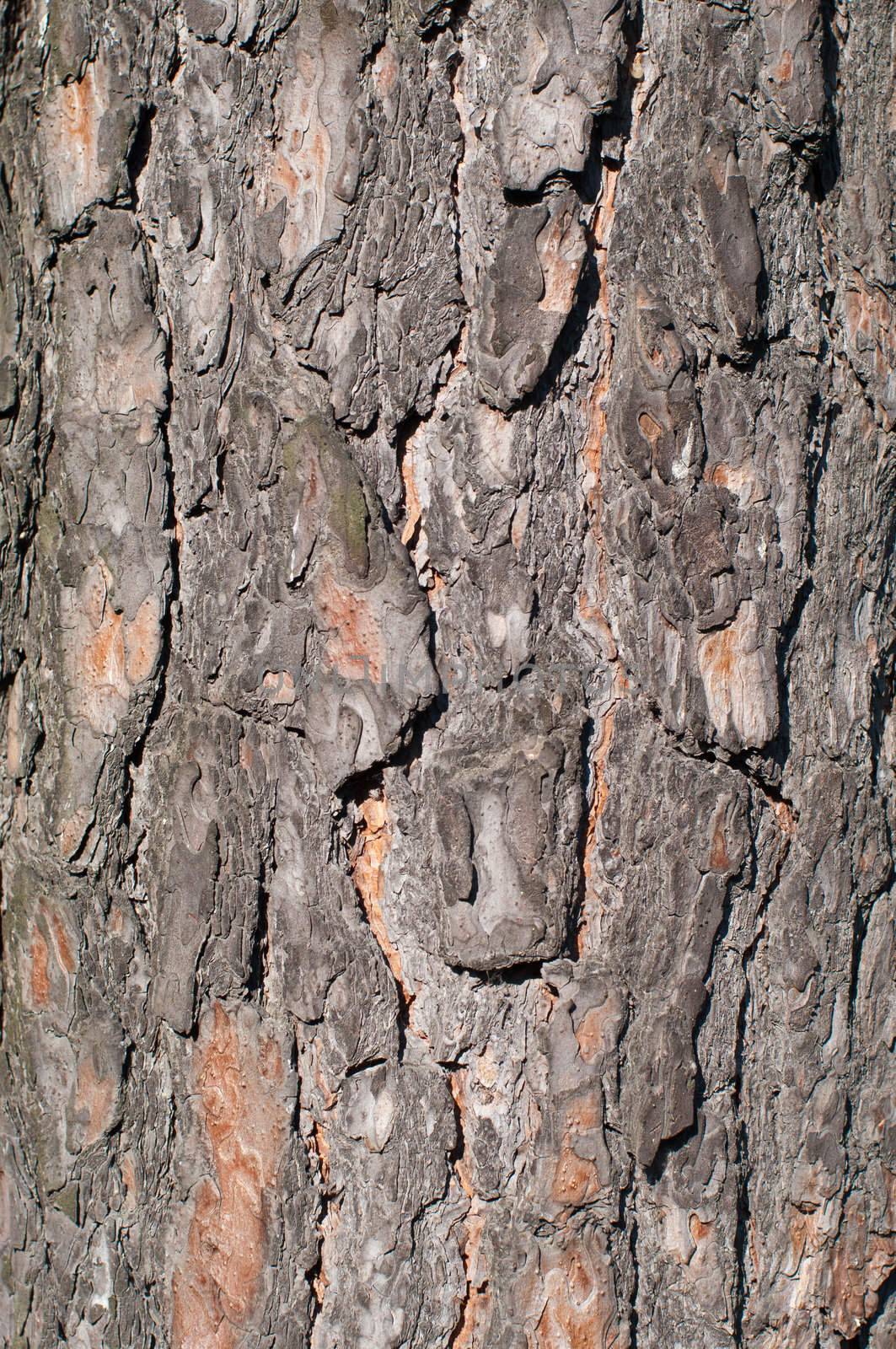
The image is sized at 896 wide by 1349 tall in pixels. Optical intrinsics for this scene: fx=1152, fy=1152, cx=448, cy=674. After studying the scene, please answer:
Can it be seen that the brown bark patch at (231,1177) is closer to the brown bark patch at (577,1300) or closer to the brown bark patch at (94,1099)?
the brown bark patch at (94,1099)

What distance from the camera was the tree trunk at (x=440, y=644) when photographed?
113 centimetres

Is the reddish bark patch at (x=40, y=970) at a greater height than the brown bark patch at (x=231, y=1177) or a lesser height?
greater

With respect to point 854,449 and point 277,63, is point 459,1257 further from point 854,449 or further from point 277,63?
point 277,63

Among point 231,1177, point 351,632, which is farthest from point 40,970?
point 351,632

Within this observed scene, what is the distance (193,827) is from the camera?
1206 millimetres

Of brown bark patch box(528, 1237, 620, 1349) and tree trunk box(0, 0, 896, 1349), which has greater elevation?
tree trunk box(0, 0, 896, 1349)

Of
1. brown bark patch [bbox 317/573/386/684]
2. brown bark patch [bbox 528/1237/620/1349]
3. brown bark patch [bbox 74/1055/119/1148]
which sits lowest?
brown bark patch [bbox 528/1237/620/1349]

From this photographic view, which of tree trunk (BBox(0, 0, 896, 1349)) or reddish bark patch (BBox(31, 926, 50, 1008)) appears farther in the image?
reddish bark patch (BBox(31, 926, 50, 1008))

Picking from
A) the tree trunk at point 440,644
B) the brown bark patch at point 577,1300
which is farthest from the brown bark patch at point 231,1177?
the brown bark patch at point 577,1300

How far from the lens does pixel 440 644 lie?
3.82 ft

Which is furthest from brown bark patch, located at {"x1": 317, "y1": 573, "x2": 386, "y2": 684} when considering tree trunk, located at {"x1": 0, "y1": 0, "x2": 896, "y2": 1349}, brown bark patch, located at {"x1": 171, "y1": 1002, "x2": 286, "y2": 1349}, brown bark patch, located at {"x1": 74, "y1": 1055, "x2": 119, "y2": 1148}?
brown bark patch, located at {"x1": 74, "y1": 1055, "x2": 119, "y2": 1148}

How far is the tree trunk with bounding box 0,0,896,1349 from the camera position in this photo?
44.6 inches

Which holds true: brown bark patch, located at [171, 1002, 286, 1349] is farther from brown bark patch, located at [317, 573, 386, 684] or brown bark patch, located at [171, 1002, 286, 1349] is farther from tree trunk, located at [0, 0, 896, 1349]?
brown bark patch, located at [317, 573, 386, 684]

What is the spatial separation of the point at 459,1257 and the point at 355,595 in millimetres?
709
